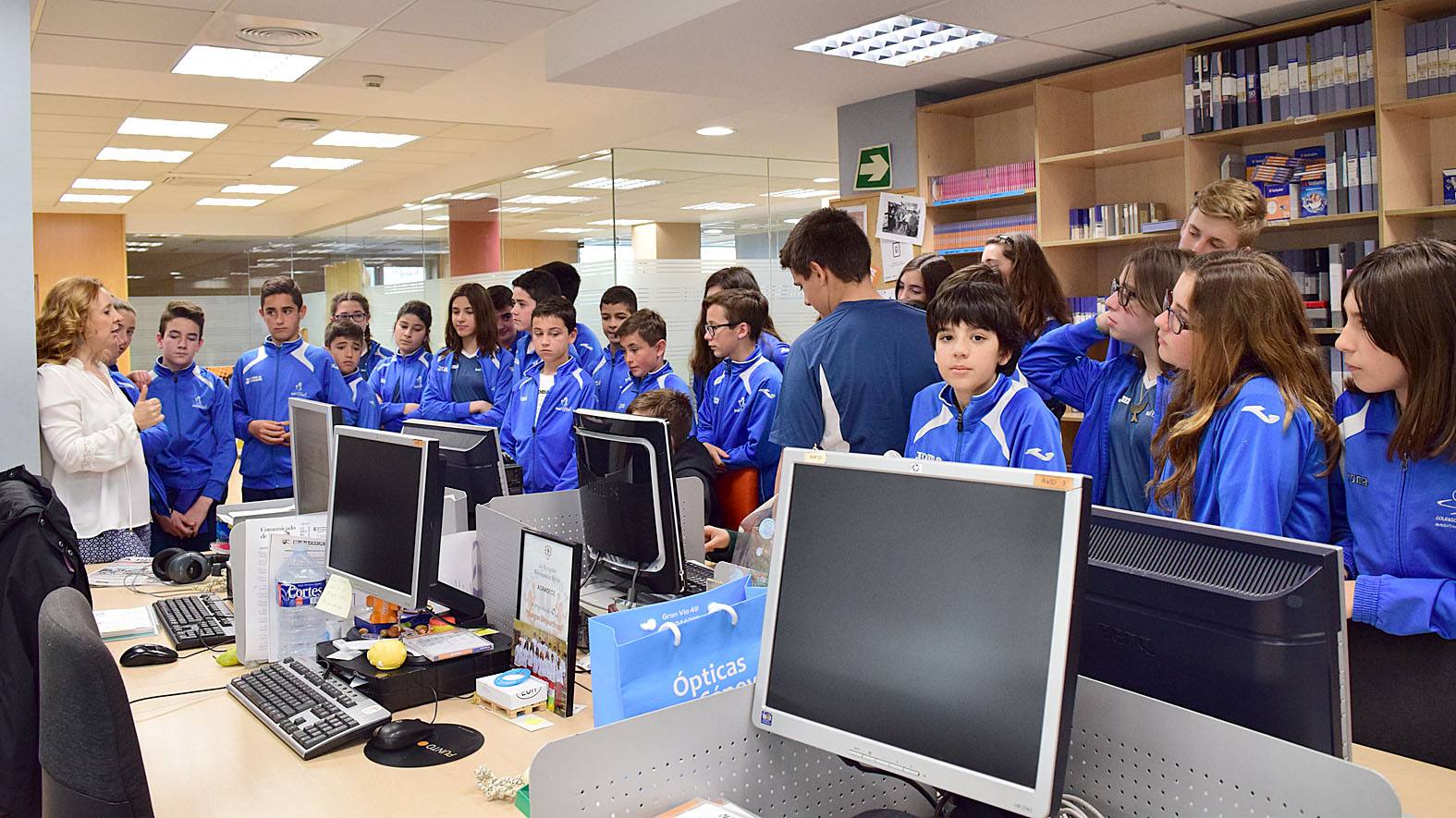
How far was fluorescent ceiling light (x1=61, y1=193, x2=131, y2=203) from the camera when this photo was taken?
1081cm

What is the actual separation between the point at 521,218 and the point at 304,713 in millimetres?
5614

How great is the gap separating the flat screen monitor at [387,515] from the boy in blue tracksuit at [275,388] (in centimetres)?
247

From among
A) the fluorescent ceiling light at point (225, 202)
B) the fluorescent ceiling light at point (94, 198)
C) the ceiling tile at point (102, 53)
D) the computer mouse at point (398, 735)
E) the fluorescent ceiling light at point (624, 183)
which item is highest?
the fluorescent ceiling light at point (225, 202)

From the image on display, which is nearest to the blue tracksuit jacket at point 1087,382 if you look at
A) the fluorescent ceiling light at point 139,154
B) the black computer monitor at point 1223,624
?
the black computer monitor at point 1223,624

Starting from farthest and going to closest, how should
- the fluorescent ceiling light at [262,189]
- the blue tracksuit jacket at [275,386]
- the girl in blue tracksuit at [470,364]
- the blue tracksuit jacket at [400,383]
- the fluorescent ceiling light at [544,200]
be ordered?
the fluorescent ceiling light at [262,189]
the fluorescent ceiling light at [544,200]
the blue tracksuit jacket at [400,383]
the girl in blue tracksuit at [470,364]
the blue tracksuit jacket at [275,386]

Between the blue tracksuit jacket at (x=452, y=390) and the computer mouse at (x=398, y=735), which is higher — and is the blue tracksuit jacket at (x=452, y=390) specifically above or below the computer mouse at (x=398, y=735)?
above

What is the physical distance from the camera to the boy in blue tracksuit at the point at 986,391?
2.52m

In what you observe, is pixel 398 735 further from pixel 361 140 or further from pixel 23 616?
pixel 361 140

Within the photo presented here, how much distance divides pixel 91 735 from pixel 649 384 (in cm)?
326

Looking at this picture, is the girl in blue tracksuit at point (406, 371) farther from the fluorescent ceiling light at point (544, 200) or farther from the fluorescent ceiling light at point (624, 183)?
the fluorescent ceiling light at point (624, 183)

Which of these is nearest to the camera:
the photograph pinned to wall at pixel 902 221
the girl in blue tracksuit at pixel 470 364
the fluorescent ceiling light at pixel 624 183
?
the photograph pinned to wall at pixel 902 221

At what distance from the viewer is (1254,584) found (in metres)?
1.24

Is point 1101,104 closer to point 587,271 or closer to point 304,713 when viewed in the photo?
point 587,271

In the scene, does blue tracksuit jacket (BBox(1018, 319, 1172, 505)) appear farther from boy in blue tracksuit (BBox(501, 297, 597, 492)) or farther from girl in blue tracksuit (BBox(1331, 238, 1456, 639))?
boy in blue tracksuit (BBox(501, 297, 597, 492))
